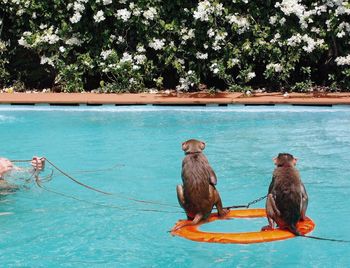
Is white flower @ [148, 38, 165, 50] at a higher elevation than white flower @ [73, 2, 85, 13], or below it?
below

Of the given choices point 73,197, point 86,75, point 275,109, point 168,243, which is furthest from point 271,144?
point 86,75

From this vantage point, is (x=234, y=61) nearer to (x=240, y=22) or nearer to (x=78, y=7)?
(x=240, y=22)

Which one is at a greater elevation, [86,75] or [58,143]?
[86,75]

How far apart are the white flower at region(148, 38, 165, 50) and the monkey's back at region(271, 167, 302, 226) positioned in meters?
7.99

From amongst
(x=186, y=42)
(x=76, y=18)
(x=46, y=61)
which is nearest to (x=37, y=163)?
(x=76, y=18)

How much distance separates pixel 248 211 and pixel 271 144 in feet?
11.0

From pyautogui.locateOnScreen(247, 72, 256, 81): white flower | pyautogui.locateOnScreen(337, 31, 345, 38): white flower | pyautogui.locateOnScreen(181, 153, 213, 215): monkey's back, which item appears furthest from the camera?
pyautogui.locateOnScreen(247, 72, 256, 81): white flower

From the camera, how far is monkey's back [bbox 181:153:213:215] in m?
5.60

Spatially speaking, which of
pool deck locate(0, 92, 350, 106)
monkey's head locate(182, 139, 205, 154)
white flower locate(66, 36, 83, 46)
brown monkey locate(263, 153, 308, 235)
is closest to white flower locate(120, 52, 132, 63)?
pool deck locate(0, 92, 350, 106)

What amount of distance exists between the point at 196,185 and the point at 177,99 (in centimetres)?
662

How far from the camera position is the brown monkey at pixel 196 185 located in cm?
560

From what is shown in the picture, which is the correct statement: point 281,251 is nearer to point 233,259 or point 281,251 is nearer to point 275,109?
point 233,259

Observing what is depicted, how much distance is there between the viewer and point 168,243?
5.99 metres

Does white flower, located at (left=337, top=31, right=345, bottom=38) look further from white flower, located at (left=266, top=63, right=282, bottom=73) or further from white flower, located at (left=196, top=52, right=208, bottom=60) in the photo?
white flower, located at (left=196, top=52, right=208, bottom=60)
